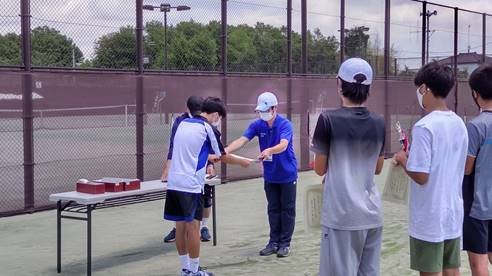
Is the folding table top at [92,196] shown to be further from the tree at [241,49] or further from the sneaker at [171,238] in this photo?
the tree at [241,49]

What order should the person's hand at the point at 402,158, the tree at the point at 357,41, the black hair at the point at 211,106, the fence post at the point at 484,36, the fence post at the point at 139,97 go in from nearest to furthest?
the person's hand at the point at 402,158
the black hair at the point at 211,106
the fence post at the point at 139,97
the tree at the point at 357,41
the fence post at the point at 484,36

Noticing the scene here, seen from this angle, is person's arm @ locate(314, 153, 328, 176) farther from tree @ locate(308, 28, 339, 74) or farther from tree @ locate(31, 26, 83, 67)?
tree @ locate(308, 28, 339, 74)

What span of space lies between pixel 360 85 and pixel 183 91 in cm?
817

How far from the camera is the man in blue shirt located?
22.8 feet

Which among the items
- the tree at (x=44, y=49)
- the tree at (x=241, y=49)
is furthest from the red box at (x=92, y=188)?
the tree at (x=241, y=49)

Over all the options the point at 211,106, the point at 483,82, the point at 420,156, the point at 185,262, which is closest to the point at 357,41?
the point at 211,106

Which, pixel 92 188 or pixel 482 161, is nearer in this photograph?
pixel 482 161

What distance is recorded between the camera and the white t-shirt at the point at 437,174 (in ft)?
12.4

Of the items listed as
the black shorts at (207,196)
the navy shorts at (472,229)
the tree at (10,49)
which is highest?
the tree at (10,49)

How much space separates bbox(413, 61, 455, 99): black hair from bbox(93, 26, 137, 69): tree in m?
7.15

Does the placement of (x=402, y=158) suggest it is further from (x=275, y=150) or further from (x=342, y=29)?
(x=342, y=29)

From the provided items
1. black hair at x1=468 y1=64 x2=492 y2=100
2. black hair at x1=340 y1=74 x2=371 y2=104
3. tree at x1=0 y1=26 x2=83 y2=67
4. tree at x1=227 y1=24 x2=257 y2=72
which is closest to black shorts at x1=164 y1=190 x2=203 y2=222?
black hair at x1=340 y1=74 x2=371 y2=104

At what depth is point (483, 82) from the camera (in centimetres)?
445

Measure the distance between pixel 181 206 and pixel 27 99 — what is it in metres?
4.37
